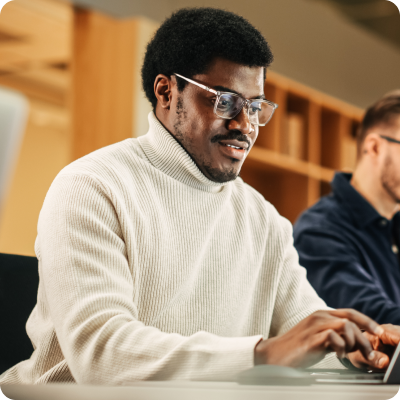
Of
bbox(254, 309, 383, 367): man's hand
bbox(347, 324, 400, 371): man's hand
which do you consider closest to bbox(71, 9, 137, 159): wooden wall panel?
bbox(347, 324, 400, 371): man's hand

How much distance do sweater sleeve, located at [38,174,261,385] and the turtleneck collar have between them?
211 millimetres

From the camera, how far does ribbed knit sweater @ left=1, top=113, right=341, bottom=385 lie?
2.66ft

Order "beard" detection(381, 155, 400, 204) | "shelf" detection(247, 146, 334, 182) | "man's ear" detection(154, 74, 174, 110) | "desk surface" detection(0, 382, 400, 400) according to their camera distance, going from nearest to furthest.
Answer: "desk surface" detection(0, 382, 400, 400)
"man's ear" detection(154, 74, 174, 110)
"beard" detection(381, 155, 400, 204)
"shelf" detection(247, 146, 334, 182)

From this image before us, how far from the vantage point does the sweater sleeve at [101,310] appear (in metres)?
0.78

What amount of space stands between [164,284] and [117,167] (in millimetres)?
235

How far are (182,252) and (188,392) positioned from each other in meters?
0.56

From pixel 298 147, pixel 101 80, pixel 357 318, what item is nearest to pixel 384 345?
pixel 357 318

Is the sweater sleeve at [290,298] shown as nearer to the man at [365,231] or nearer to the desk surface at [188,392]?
the man at [365,231]

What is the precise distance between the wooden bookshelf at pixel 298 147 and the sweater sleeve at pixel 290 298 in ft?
6.62

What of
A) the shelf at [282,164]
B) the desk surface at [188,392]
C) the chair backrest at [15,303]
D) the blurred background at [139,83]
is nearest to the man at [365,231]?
the blurred background at [139,83]

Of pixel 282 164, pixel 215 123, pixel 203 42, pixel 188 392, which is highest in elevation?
pixel 203 42

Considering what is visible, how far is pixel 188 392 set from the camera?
54cm

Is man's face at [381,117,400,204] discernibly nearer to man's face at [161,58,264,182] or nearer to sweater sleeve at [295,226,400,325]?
sweater sleeve at [295,226,400,325]

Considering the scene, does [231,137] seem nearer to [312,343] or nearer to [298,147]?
[312,343]
